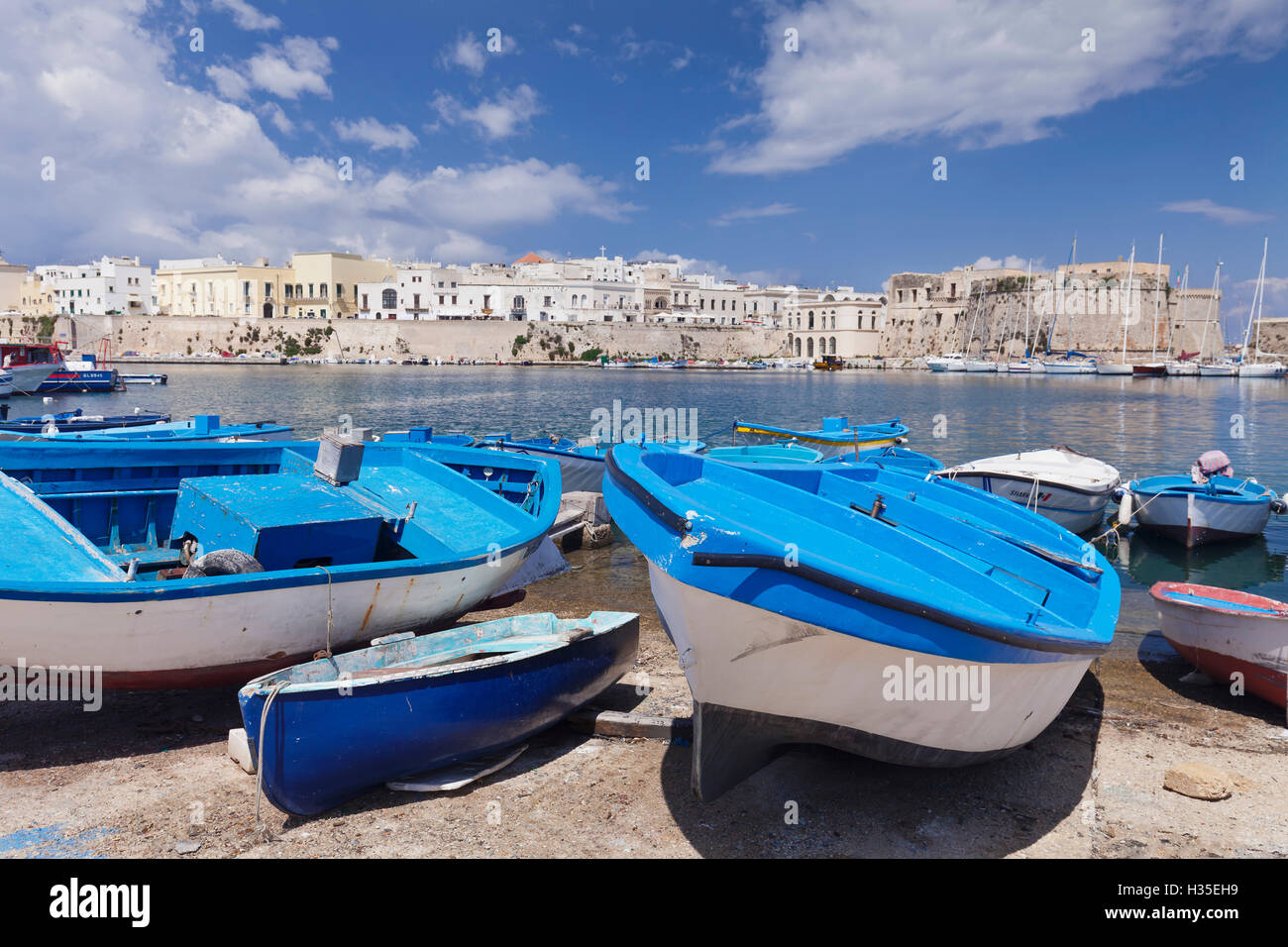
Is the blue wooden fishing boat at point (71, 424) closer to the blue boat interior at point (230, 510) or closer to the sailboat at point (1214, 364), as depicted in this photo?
the blue boat interior at point (230, 510)

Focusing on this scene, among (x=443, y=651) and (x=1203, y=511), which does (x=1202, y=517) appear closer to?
(x=1203, y=511)

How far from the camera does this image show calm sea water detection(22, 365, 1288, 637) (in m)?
12.2

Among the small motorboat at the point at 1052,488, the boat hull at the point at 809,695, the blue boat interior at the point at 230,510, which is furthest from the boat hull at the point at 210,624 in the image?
the small motorboat at the point at 1052,488

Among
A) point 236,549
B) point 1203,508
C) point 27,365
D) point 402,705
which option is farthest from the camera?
point 27,365

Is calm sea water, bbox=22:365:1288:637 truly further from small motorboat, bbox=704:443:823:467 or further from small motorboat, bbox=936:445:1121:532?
small motorboat, bbox=704:443:823:467

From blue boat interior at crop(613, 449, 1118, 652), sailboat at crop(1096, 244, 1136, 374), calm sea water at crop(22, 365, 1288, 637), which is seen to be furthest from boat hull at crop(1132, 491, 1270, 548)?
sailboat at crop(1096, 244, 1136, 374)

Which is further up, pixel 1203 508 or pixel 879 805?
pixel 1203 508

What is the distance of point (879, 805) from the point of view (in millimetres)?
4281

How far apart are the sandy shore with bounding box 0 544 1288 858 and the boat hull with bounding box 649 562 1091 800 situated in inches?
11.4

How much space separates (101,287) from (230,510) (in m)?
97.4

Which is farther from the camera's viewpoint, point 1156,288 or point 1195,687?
point 1156,288

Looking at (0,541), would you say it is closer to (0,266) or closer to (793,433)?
(793,433)

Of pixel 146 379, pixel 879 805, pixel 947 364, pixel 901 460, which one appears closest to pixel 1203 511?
pixel 901 460
